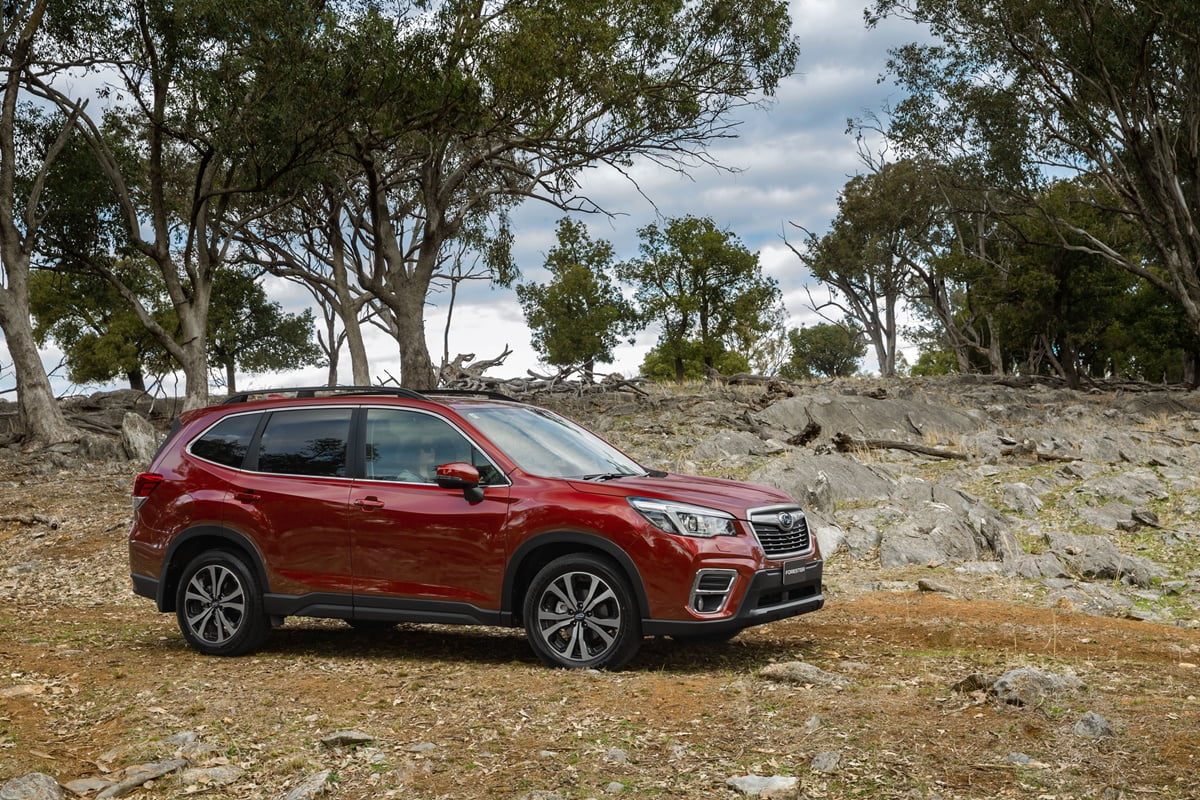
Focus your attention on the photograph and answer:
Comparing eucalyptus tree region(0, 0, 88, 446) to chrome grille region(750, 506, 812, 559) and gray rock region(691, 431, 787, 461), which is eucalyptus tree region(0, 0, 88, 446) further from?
chrome grille region(750, 506, 812, 559)

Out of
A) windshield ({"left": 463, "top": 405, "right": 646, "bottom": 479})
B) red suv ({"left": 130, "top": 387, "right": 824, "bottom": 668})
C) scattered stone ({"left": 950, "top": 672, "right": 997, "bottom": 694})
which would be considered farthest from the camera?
windshield ({"left": 463, "top": 405, "right": 646, "bottom": 479})

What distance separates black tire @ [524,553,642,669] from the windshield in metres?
0.73

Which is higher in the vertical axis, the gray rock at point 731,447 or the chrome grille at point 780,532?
the gray rock at point 731,447

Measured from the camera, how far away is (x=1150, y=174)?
91.6 feet

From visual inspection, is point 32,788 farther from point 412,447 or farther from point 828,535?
point 828,535

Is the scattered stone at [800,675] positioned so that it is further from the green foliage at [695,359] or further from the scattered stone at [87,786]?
the green foliage at [695,359]

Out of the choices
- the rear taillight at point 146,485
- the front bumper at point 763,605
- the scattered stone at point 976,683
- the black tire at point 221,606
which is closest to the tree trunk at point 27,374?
the rear taillight at point 146,485

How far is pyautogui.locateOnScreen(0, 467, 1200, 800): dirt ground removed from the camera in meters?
4.87

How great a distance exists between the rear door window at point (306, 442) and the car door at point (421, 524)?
0.23 m

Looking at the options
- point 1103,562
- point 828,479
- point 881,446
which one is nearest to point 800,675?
point 1103,562

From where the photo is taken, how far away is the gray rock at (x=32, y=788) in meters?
4.85

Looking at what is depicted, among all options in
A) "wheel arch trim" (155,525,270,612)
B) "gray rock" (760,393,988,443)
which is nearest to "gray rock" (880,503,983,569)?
"wheel arch trim" (155,525,270,612)

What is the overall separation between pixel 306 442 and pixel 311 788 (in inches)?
142

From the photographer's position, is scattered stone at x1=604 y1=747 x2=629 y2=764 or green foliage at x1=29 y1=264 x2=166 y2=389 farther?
green foliage at x1=29 y1=264 x2=166 y2=389
